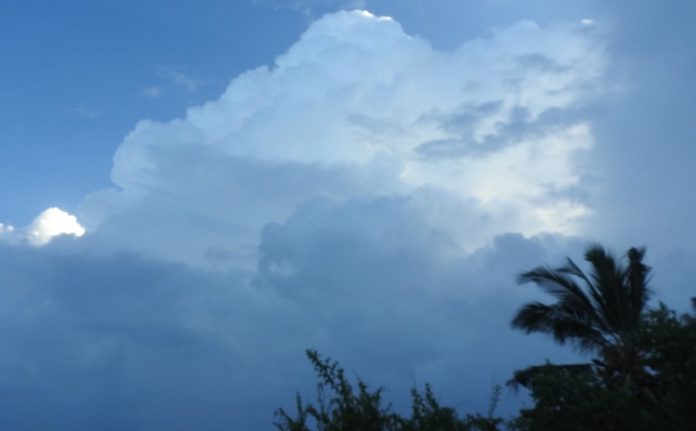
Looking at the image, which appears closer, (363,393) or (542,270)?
(363,393)

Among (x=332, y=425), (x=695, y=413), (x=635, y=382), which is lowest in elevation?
(x=695, y=413)

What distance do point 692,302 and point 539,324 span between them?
16.2 ft

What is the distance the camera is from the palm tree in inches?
834

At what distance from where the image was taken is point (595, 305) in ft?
71.2

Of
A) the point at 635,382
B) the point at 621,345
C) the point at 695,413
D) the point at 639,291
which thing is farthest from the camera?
the point at 639,291

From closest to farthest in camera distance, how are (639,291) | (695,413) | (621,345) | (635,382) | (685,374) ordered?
(695,413)
(685,374)
(635,382)
(621,345)
(639,291)

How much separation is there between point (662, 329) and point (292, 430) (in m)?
6.36

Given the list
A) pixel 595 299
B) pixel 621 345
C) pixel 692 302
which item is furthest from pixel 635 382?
pixel 692 302

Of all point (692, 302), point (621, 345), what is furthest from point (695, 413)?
point (692, 302)

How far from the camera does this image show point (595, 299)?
71.3 feet

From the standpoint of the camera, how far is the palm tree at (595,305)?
69.5 feet

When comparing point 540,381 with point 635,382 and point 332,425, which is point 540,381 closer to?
point 332,425

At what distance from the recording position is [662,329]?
12102 millimetres

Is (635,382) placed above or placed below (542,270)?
below
